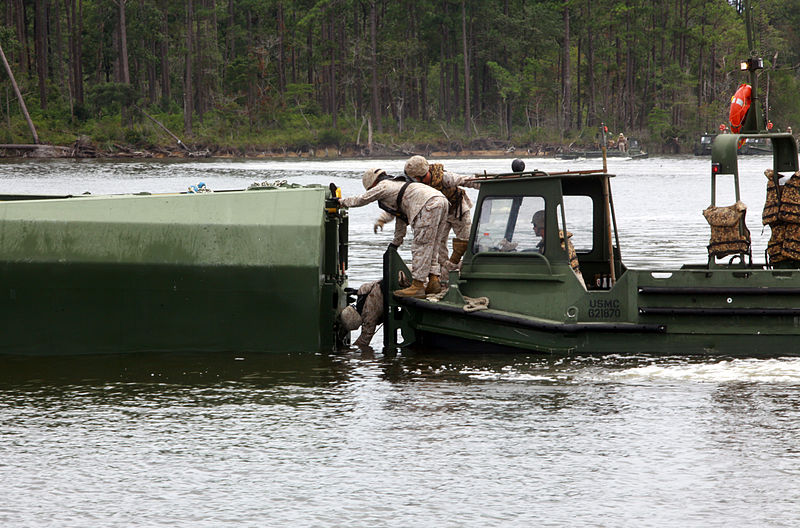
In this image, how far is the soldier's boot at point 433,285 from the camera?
1244 centimetres

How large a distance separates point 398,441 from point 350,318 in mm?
3341

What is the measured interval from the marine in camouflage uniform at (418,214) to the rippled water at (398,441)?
0.89 meters

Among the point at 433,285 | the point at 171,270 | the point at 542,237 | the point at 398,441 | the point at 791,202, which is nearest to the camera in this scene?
the point at 398,441

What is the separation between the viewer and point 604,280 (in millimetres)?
12805

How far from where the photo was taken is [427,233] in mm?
12109

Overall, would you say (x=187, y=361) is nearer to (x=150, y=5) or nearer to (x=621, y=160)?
(x=621, y=160)

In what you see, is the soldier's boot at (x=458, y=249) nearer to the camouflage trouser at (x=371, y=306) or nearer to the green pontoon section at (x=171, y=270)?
the camouflage trouser at (x=371, y=306)

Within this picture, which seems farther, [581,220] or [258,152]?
[258,152]

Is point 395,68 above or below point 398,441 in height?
above

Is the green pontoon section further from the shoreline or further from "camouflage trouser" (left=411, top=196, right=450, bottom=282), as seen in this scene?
the shoreline

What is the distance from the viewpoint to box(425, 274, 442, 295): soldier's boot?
40.8 ft

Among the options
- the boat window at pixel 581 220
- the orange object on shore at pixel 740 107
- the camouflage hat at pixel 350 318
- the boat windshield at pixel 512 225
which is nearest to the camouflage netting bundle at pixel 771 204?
the orange object on shore at pixel 740 107

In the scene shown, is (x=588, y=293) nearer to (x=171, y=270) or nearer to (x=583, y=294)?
(x=583, y=294)

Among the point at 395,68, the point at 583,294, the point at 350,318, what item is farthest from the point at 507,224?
the point at 395,68
